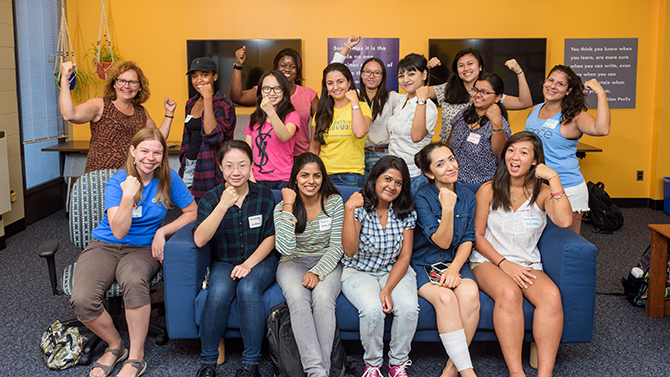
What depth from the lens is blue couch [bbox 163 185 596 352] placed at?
7.91 ft

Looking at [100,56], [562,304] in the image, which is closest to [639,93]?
[562,304]

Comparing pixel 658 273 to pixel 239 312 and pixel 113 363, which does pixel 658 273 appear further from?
pixel 113 363

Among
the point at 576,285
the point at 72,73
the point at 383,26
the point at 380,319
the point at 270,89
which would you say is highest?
the point at 383,26

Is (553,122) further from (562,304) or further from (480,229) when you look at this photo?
(562,304)

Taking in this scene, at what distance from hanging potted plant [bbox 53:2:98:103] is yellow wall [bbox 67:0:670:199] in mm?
184

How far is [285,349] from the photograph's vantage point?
7.55ft

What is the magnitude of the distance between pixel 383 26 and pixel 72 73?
3.21 metres

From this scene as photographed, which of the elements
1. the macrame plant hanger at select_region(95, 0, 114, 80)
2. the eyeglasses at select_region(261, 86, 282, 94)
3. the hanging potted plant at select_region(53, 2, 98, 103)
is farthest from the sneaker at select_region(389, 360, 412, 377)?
the hanging potted plant at select_region(53, 2, 98, 103)

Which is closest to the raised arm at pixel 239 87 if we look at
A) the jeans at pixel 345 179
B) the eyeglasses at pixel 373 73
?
the eyeglasses at pixel 373 73

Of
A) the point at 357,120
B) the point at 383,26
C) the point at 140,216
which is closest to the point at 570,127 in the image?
the point at 357,120

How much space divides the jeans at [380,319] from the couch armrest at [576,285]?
68cm

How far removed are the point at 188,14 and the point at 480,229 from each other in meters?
4.17

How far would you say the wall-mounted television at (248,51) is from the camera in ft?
18.0

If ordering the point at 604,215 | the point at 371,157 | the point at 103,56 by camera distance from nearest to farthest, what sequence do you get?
the point at 371,157 < the point at 604,215 < the point at 103,56
